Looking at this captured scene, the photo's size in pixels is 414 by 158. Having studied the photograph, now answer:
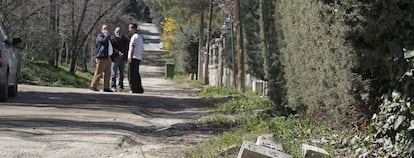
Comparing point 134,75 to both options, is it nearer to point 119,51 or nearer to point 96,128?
point 119,51

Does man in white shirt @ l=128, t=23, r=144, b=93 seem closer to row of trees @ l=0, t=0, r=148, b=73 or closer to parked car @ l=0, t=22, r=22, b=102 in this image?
parked car @ l=0, t=22, r=22, b=102

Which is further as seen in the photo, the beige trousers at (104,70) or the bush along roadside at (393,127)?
the beige trousers at (104,70)

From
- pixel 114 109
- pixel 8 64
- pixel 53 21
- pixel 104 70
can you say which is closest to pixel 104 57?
pixel 104 70

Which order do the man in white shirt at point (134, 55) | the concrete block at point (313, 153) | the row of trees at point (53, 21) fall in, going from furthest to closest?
the row of trees at point (53, 21) < the man in white shirt at point (134, 55) < the concrete block at point (313, 153)

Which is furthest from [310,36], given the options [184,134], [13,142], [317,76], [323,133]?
[13,142]

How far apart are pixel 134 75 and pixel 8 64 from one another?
14.7 ft

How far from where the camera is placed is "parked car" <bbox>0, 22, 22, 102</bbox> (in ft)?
38.6

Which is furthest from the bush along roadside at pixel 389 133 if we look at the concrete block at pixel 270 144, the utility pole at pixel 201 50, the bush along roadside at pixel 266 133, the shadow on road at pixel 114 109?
the utility pole at pixel 201 50

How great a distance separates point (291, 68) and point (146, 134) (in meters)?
2.32

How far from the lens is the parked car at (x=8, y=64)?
38.6 ft

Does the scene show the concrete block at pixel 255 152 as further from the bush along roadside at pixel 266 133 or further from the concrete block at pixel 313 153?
the bush along roadside at pixel 266 133

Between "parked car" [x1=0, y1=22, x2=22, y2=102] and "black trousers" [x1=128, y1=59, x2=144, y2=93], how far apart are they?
3.05 metres

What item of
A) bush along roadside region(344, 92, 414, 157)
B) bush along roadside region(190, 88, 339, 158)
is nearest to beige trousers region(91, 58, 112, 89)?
bush along roadside region(190, 88, 339, 158)

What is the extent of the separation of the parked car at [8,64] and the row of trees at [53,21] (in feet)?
31.8
